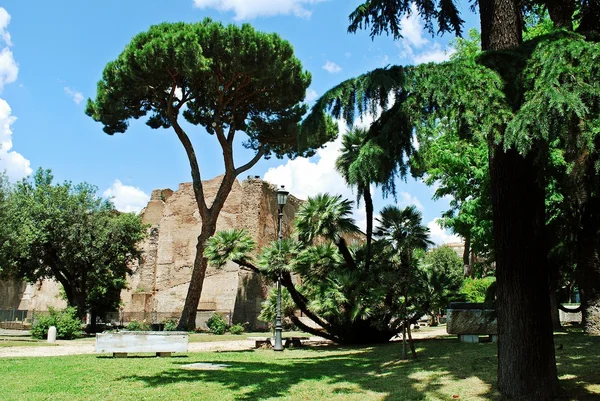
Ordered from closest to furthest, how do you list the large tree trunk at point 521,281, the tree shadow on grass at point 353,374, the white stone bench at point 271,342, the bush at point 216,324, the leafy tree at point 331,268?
1. the large tree trunk at point 521,281
2. the tree shadow on grass at point 353,374
3. the leafy tree at point 331,268
4. the white stone bench at point 271,342
5. the bush at point 216,324

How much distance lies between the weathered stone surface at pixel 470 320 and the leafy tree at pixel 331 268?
2.64ft

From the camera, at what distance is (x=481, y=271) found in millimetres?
17828

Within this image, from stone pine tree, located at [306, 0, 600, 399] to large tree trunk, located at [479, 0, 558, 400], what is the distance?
1 cm

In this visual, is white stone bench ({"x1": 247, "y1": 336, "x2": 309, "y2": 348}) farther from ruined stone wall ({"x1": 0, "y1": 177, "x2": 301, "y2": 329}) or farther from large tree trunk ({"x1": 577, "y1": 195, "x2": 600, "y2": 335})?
ruined stone wall ({"x1": 0, "y1": 177, "x2": 301, "y2": 329})

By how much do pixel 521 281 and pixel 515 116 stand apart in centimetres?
180

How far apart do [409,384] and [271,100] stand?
54.8 feet

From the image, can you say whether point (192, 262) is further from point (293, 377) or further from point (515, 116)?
point (515, 116)

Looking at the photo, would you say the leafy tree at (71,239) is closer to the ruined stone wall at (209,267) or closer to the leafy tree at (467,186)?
the ruined stone wall at (209,267)

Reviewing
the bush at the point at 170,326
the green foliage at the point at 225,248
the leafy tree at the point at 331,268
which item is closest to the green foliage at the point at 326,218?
the leafy tree at the point at 331,268

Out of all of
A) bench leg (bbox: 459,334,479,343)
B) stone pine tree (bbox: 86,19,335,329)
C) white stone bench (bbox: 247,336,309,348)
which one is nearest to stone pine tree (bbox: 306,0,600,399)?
bench leg (bbox: 459,334,479,343)

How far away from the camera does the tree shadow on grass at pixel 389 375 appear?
247 inches

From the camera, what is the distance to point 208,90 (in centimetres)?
2164

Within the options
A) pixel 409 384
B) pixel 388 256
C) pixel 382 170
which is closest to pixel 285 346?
pixel 388 256

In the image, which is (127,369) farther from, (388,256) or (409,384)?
(388,256)
